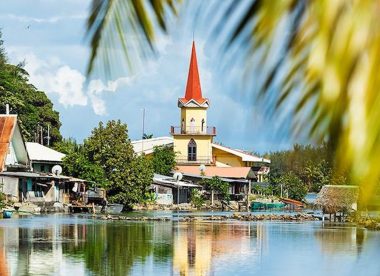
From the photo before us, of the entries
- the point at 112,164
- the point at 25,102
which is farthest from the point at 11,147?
the point at 25,102

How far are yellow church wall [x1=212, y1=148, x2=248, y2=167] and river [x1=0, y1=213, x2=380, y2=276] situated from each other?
92.4 feet

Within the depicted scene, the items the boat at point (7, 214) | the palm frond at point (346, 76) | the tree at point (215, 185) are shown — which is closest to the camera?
the palm frond at point (346, 76)

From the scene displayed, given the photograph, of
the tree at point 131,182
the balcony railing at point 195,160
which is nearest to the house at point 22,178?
the tree at point 131,182

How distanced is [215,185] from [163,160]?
15.3 ft

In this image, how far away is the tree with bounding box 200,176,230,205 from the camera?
46.1 m

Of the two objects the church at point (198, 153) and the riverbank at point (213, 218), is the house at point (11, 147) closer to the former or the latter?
the riverbank at point (213, 218)

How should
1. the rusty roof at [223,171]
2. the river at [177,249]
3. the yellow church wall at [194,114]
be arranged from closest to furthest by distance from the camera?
the river at [177,249] → the yellow church wall at [194,114] → the rusty roof at [223,171]

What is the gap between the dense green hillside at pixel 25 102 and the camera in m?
40.6

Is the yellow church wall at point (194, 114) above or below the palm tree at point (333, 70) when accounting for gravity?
above

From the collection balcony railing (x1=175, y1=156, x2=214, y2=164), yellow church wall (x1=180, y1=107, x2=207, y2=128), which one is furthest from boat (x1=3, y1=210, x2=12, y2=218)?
balcony railing (x1=175, y1=156, x2=214, y2=164)

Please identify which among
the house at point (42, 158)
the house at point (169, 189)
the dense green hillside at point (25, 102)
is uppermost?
the dense green hillside at point (25, 102)

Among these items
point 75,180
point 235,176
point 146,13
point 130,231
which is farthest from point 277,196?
point 146,13

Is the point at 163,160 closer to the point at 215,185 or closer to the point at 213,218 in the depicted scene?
the point at 215,185

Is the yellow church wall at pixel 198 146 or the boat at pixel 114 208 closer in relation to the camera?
the boat at pixel 114 208
